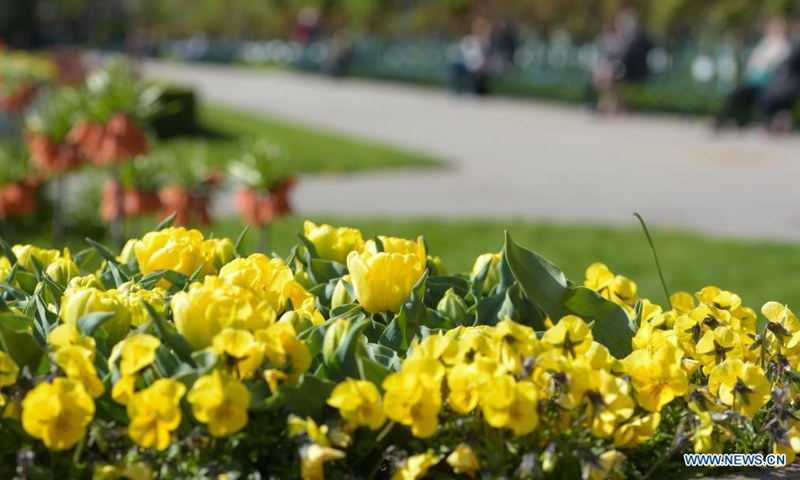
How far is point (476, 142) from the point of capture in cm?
1725

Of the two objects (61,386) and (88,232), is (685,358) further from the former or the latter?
(88,232)

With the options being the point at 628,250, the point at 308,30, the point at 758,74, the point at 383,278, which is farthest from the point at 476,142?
the point at 308,30

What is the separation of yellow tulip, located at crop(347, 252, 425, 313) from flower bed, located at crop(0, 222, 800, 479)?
0.07m

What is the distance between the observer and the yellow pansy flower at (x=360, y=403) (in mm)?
1804

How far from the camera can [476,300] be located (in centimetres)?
249

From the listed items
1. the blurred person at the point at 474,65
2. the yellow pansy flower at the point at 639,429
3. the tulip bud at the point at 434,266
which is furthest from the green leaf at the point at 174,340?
the blurred person at the point at 474,65

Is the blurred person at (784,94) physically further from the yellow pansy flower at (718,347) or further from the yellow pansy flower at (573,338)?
the yellow pansy flower at (573,338)

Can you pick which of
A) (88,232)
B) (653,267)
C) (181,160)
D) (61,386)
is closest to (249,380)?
(61,386)

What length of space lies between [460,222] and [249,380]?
8055 millimetres

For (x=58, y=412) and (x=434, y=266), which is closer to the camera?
(x=58, y=412)

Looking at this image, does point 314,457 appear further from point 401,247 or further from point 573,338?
point 401,247

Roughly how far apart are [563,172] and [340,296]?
37.9 feet

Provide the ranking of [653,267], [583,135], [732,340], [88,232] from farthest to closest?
1. [583,135]
2. [88,232]
3. [653,267]
4. [732,340]

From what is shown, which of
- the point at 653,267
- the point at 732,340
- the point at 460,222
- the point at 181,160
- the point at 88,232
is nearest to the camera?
the point at 732,340
